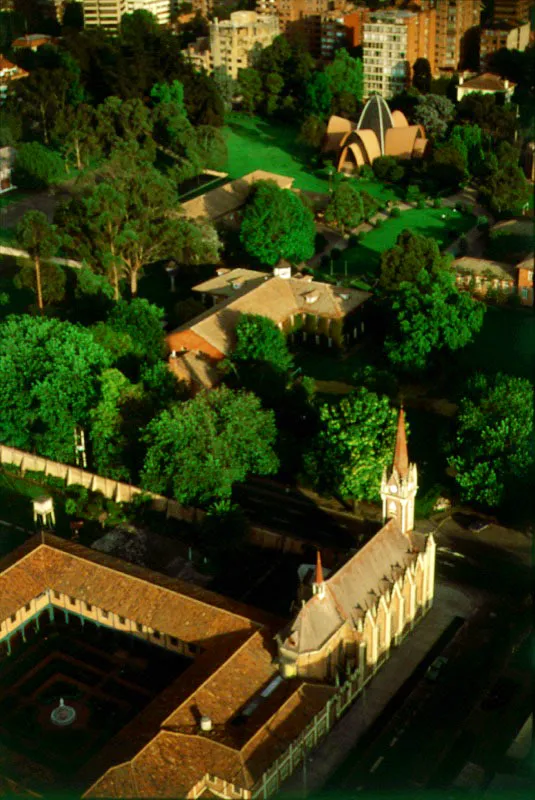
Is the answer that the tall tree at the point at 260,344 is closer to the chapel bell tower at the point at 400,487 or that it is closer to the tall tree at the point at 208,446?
the tall tree at the point at 208,446

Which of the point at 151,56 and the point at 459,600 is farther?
the point at 151,56

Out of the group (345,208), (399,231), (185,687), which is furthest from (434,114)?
(185,687)

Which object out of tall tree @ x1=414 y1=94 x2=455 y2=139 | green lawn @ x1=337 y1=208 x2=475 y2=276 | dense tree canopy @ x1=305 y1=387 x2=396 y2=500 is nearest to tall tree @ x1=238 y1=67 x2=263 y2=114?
tall tree @ x1=414 y1=94 x2=455 y2=139

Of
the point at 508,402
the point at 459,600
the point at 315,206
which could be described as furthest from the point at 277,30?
the point at 459,600

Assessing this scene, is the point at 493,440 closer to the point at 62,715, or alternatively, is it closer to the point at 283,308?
the point at 283,308

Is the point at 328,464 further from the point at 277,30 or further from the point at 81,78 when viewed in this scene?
the point at 277,30
